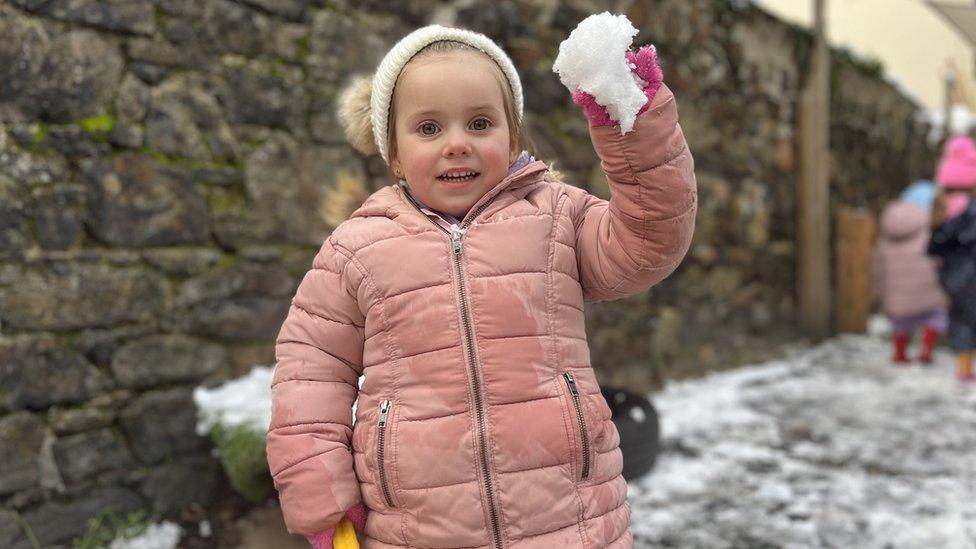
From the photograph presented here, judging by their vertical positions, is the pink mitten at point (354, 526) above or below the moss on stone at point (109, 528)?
above

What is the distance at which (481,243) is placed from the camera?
129 cm

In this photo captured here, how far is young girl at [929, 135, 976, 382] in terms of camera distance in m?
4.66

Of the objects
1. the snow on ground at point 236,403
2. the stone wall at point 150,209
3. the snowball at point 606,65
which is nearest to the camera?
the snowball at point 606,65

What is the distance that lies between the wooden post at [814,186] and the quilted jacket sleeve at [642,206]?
4.95m

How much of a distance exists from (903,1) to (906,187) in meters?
3.23

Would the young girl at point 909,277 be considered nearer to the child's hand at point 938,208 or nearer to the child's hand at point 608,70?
the child's hand at point 938,208

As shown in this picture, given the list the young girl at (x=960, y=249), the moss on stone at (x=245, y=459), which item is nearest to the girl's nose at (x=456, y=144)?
the moss on stone at (x=245, y=459)

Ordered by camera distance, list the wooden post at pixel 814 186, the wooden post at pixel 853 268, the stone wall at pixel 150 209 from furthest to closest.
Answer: the wooden post at pixel 853 268
the wooden post at pixel 814 186
the stone wall at pixel 150 209

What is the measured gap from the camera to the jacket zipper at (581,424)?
1266 millimetres

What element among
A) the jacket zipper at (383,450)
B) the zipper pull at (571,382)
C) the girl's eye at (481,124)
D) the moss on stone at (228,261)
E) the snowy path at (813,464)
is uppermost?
the girl's eye at (481,124)

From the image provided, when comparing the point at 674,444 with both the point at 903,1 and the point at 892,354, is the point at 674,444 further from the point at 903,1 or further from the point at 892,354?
the point at 903,1

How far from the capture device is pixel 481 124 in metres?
1.30

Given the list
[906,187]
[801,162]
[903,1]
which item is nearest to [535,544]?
[801,162]

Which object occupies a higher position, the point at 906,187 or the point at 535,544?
the point at 906,187
